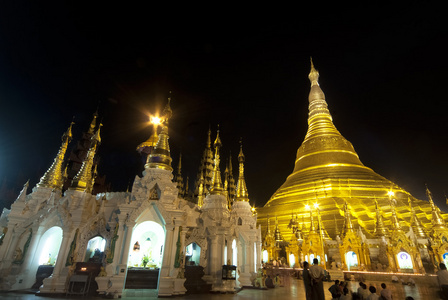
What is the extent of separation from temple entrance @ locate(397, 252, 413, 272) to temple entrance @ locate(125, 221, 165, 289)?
808 inches

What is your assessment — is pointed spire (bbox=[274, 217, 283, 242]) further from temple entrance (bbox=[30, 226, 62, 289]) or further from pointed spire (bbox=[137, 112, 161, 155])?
temple entrance (bbox=[30, 226, 62, 289])

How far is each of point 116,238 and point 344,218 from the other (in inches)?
946

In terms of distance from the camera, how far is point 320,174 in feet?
115

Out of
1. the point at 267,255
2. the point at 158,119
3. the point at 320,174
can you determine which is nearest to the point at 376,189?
the point at 320,174

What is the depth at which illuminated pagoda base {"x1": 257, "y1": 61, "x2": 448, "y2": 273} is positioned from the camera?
21250mm

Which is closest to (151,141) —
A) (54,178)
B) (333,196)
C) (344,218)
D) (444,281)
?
(54,178)

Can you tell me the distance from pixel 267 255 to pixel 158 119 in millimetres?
20149

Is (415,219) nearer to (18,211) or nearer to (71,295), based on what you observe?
(71,295)

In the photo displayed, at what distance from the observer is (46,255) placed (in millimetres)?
12320

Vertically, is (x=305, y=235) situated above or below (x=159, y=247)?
above

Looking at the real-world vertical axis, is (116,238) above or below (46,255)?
above

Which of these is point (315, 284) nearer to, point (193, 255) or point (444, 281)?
point (444, 281)

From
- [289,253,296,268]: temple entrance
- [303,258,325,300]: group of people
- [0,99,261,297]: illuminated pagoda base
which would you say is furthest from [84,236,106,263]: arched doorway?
[289,253,296,268]: temple entrance

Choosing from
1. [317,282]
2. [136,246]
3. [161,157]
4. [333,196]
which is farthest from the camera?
[333,196]
